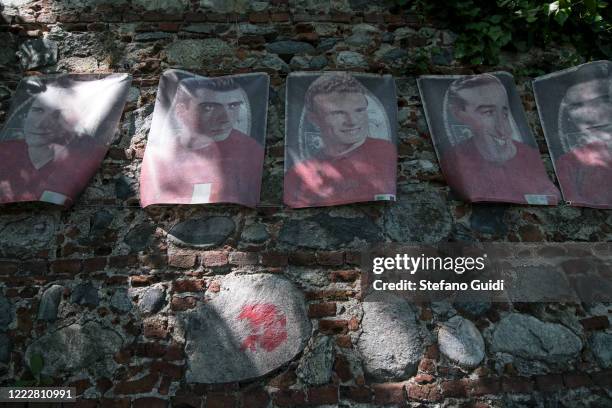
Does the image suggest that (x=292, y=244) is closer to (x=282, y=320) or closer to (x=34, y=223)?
(x=282, y=320)

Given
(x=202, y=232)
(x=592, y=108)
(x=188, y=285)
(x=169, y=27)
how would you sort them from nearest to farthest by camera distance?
(x=188, y=285)
(x=202, y=232)
(x=592, y=108)
(x=169, y=27)

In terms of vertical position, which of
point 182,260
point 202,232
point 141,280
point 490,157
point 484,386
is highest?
point 490,157

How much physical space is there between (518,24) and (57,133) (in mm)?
2751

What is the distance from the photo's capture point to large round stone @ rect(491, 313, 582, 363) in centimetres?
203

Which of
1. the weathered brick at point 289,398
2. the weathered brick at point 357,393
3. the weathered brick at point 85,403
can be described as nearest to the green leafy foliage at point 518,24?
the weathered brick at point 357,393

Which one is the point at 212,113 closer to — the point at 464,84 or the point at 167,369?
the point at 167,369

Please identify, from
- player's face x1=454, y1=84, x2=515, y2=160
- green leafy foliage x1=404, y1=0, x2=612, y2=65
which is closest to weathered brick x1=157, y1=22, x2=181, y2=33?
green leafy foliage x1=404, y1=0, x2=612, y2=65

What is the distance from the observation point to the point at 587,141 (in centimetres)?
253

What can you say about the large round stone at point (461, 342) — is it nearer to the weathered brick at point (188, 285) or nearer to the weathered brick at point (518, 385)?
the weathered brick at point (518, 385)

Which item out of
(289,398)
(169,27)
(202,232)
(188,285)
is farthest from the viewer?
(169,27)

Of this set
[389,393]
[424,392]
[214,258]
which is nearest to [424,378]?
[424,392]

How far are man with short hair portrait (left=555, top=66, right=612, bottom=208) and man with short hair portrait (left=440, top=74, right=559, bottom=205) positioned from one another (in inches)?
5.6

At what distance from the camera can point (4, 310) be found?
2.12 meters

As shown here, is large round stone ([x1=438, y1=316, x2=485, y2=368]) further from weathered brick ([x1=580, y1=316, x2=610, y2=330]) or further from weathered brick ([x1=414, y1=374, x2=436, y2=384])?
weathered brick ([x1=580, y1=316, x2=610, y2=330])
